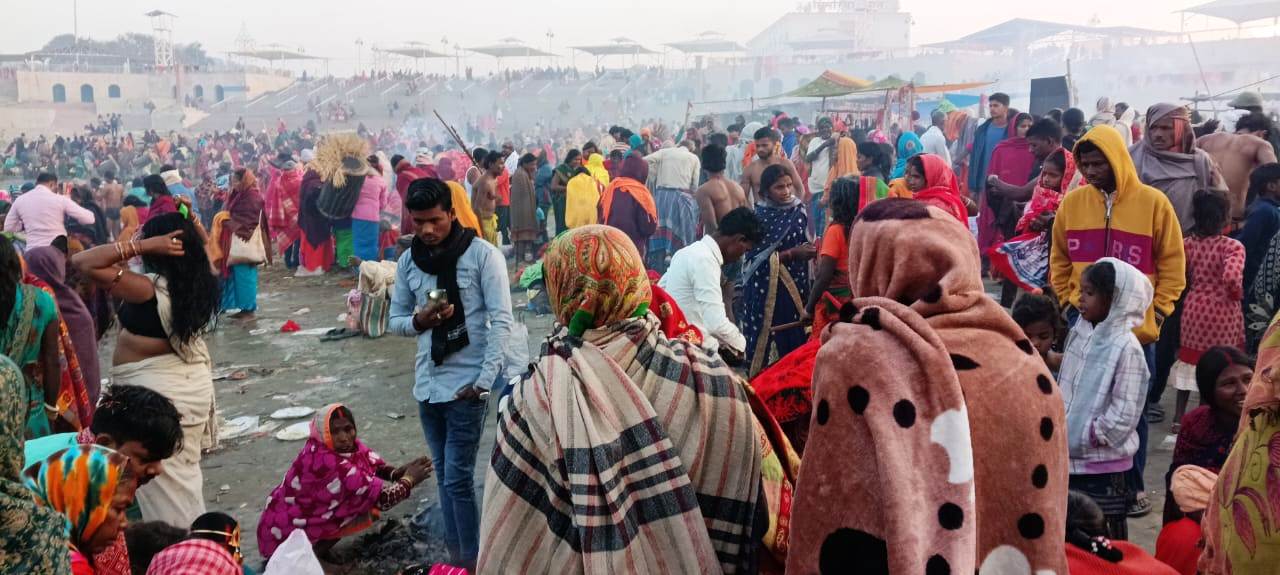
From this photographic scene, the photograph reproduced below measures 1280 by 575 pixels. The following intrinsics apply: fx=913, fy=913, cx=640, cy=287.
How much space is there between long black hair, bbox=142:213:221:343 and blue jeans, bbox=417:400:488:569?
103 centimetres

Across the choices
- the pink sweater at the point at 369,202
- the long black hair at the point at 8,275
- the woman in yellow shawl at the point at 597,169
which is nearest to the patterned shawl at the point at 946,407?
the long black hair at the point at 8,275

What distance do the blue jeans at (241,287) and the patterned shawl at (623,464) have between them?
7862 mm

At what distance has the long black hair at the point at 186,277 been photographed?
149 inches

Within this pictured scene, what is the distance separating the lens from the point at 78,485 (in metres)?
2.04

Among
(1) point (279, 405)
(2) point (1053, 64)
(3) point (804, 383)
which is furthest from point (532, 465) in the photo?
(2) point (1053, 64)

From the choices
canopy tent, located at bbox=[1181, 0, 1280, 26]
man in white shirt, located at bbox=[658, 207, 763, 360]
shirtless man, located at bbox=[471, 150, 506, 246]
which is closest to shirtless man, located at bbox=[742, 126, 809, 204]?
shirtless man, located at bbox=[471, 150, 506, 246]

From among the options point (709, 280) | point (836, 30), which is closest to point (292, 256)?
point (709, 280)

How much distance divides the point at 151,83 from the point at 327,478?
60.2 metres

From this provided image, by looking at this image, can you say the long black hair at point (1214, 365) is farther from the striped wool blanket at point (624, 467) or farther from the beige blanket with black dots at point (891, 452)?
the beige blanket with black dots at point (891, 452)

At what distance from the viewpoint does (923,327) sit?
1.58m

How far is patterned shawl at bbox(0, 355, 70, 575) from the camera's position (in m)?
1.57

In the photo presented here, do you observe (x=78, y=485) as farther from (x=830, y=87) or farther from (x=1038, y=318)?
(x=830, y=87)

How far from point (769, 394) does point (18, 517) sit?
1.74m

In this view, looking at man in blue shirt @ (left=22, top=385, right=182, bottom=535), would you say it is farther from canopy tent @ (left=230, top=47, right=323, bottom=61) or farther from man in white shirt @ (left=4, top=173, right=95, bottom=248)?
canopy tent @ (left=230, top=47, right=323, bottom=61)
